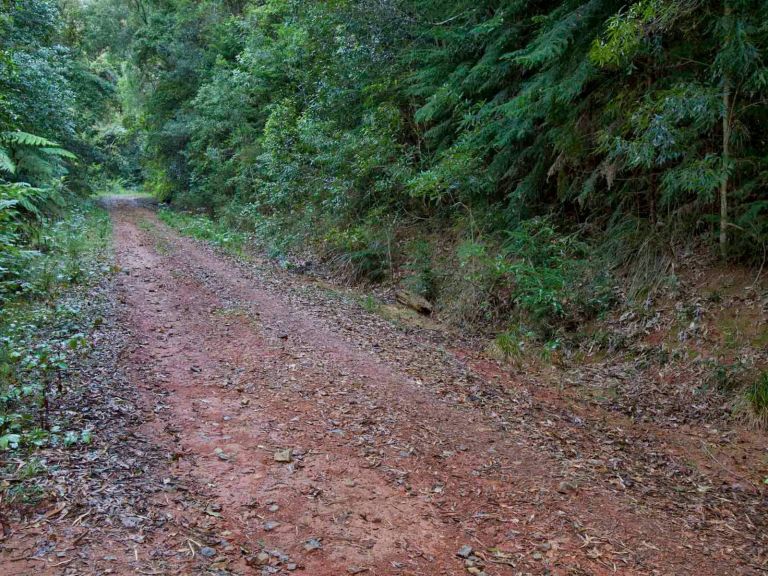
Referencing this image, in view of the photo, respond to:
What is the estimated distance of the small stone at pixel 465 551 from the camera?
133 inches

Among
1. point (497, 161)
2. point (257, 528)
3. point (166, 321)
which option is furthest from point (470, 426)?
point (497, 161)

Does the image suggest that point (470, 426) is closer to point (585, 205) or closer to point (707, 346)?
point (707, 346)

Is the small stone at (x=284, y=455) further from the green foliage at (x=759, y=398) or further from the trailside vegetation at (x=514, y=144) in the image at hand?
the trailside vegetation at (x=514, y=144)

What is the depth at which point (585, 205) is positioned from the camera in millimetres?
9500

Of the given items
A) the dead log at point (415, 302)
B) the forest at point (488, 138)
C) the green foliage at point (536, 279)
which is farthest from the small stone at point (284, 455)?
the dead log at point (415, 302)

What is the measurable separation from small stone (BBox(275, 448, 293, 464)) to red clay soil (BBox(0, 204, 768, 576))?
0.02 meters

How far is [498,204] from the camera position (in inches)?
422

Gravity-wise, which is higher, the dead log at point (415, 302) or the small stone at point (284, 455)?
the dead log at point (415, 302)

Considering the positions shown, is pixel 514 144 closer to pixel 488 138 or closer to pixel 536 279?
pixel 488 138

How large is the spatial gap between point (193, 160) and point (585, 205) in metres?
20.0

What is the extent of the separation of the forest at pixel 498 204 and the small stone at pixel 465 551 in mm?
17

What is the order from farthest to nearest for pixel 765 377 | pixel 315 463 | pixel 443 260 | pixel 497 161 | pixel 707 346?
pixel 443 260, pixel 497 161, pixel 707 346, pixel 765 377, pixel 315 463

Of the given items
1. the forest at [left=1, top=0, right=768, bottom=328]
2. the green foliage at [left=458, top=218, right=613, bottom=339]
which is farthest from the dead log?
the green foliage at [left=458, top=218, right=613, bottom=339]

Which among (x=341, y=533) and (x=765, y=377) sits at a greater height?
(x=765, y=377)
